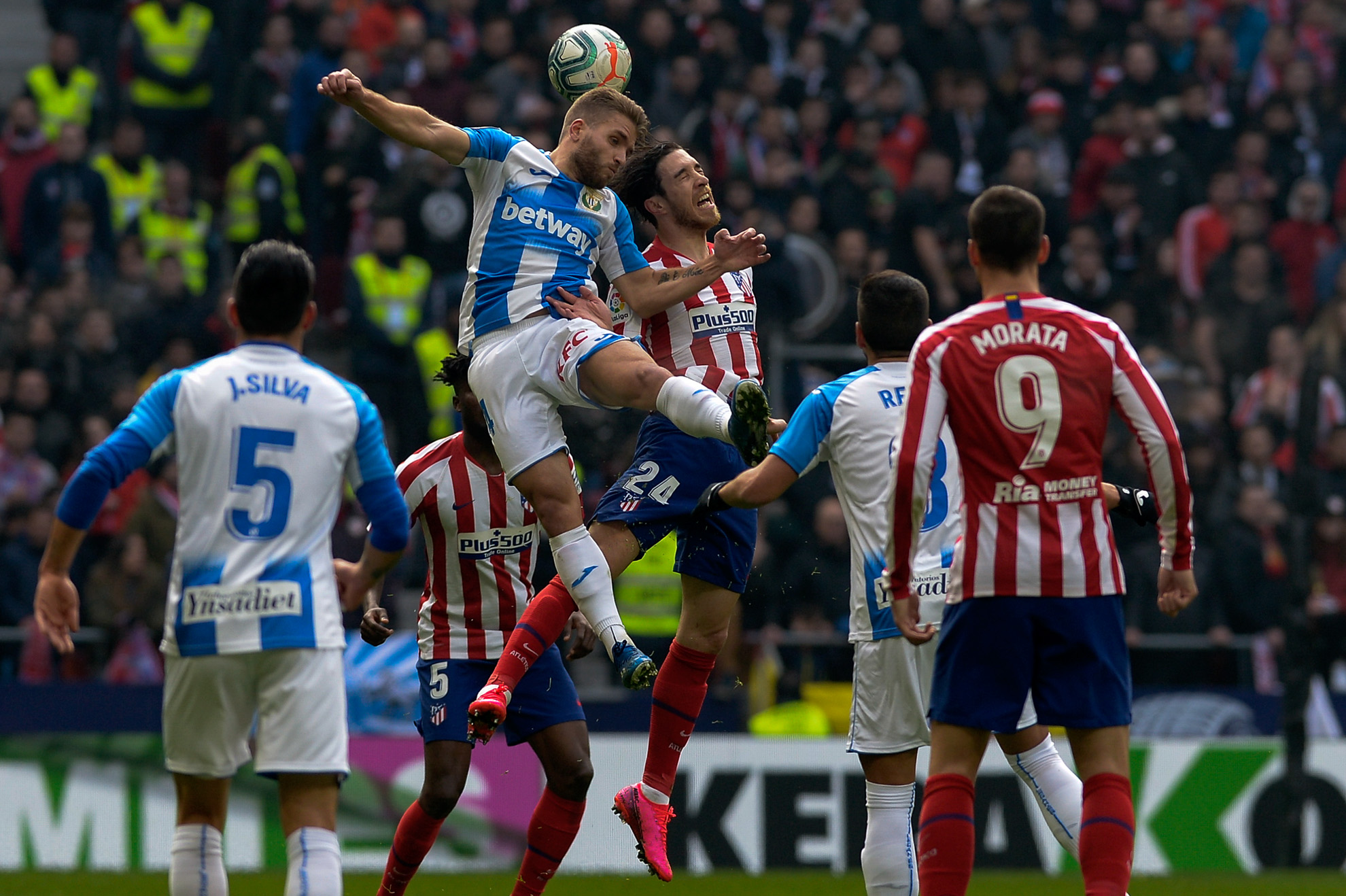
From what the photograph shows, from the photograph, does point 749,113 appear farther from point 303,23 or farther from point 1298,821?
point 1298,821

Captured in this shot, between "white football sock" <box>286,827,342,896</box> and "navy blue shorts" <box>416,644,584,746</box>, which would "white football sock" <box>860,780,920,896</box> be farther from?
"white football sock" <box>286,827,342,896</box>

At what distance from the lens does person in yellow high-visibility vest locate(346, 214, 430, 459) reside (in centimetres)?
1400

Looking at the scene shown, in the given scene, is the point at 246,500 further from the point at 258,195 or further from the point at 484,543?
the point at 258,195

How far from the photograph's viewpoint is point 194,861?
209 inches

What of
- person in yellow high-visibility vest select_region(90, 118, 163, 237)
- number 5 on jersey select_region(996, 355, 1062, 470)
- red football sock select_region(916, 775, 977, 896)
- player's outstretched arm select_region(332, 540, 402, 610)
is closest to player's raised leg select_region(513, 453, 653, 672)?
player's outstretched arm select_region(332, 540, 402, 610)

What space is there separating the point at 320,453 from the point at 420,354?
860 centimetres

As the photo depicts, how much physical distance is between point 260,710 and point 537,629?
6.23ft

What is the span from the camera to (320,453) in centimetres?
525

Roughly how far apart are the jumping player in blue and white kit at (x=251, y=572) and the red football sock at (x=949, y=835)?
6.02 feet

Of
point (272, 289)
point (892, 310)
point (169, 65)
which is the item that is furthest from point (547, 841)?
point (169, 65)

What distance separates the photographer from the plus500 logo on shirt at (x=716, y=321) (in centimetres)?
760

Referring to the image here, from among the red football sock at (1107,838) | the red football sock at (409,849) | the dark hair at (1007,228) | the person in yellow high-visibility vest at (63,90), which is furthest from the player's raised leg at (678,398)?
the person in yellow high-visibility vest at (63,90)

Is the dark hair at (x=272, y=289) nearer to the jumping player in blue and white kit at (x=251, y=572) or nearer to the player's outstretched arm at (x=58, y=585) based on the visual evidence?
the jumping player in blue and white kit at (x=251, y=572)

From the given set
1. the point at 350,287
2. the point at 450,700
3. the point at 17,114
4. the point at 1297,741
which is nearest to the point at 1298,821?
the point at 1297,741
